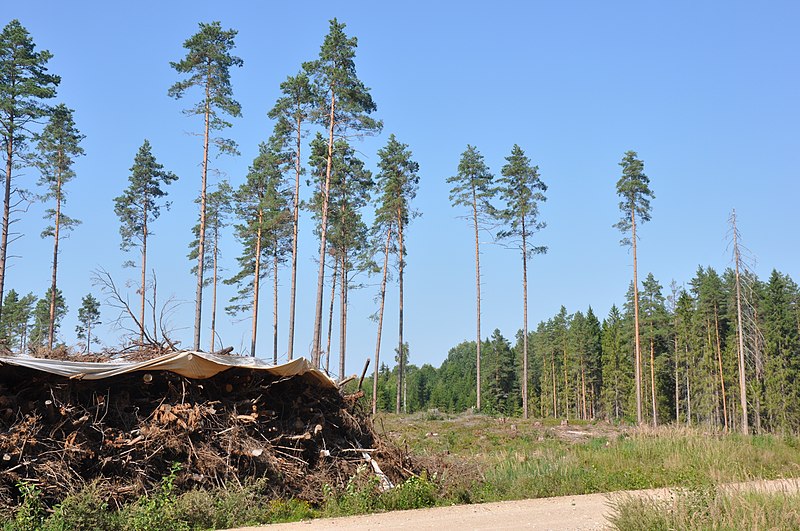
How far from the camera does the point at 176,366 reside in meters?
10.2

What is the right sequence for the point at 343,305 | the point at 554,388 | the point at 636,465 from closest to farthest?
the point at 636,465, the point at 343,305, the point at 554,388

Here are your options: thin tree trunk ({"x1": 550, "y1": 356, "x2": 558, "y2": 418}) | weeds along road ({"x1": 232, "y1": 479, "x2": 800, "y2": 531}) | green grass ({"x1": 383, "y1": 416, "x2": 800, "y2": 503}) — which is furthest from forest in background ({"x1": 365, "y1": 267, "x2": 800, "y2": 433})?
weeds along road ({"x1": 232, "y1": 479, "x2": 800, "y2": 531})

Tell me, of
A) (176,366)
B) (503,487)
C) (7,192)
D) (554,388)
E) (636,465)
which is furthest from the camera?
(554,388)

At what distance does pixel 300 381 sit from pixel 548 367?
72080mm

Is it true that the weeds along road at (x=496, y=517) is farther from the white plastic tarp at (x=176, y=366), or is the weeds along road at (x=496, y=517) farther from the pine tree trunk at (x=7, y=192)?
the pine tree trunk at (x=7, y=192)

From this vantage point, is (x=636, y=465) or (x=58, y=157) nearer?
(x=636, y=465)

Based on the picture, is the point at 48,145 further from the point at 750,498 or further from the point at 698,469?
the point at 750,498

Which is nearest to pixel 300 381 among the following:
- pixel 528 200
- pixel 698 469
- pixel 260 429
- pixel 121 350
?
pixel 260 429

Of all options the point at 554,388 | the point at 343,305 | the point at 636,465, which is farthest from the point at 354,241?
the point at 554,388

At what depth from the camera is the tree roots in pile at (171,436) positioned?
9.20m

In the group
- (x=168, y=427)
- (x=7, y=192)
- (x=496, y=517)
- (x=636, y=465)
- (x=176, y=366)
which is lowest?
(x=496, y=517)

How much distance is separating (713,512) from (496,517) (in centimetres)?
369

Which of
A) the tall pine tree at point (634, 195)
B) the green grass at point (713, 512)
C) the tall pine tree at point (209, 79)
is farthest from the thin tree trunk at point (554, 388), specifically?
the green grass at point (713, 512)

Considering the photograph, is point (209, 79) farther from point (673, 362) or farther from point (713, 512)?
point (673, 362)
